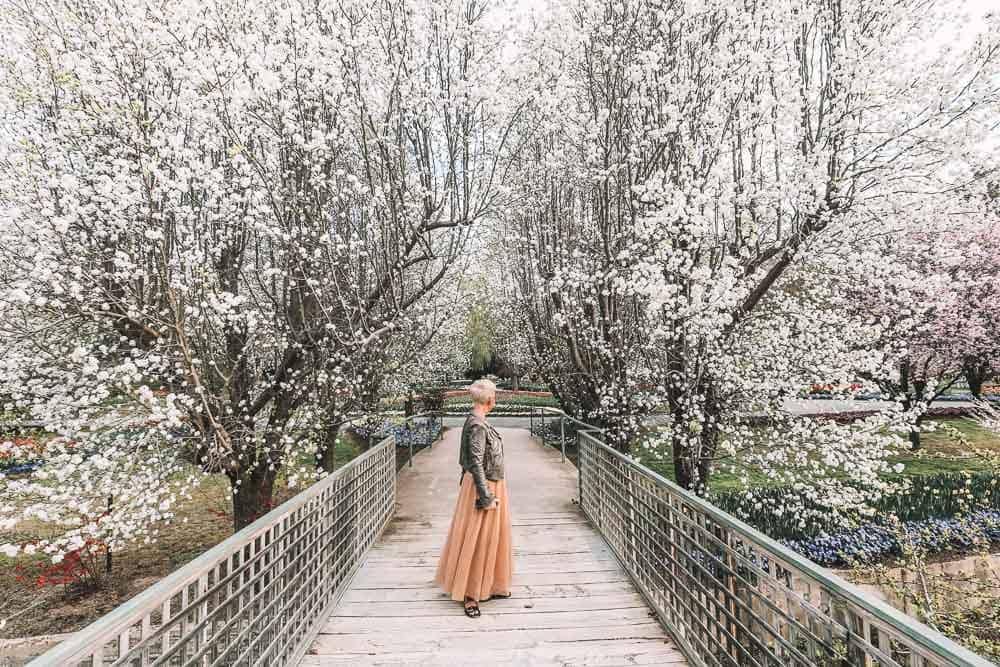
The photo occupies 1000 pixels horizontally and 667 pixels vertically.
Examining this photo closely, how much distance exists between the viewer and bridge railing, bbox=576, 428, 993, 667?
1.89 meters

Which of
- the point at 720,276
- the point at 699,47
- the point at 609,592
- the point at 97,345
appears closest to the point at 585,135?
the point at 699,47

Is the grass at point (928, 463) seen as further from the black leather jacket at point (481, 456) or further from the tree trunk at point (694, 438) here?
the black leather jacket at point (481, 456)

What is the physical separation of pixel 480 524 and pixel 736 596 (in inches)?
75.2

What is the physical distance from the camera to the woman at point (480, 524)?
4.11 meters

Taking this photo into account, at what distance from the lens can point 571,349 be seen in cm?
884

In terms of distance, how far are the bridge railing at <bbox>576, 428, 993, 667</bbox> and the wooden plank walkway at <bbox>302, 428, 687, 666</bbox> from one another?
28 centimetres

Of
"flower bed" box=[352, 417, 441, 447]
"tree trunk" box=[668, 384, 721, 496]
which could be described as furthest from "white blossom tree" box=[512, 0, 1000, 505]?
"flower bed" box=[352, 417, 441, 447]

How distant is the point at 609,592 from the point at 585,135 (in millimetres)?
6006

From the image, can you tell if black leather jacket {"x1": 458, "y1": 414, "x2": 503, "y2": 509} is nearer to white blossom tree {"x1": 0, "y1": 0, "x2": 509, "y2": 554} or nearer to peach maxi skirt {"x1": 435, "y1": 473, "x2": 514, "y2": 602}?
peach maxi skirt {"x1": 435, "y1": 473, "x2": 514, "y2": 602}

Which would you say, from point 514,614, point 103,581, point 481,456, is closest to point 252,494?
point 103,581

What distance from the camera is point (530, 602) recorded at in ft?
14.0

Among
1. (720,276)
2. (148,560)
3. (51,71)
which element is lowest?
(148,560)

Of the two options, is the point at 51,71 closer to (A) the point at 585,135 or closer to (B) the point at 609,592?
(A) the point at 585,135

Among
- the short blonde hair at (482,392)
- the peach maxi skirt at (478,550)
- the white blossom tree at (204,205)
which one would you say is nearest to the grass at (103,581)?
the white blossom tree at (204,205)
